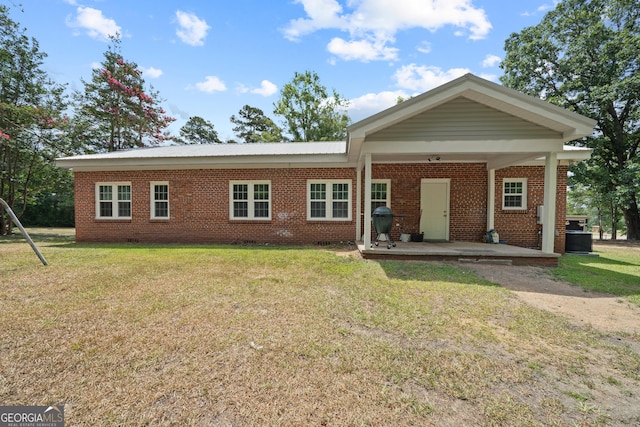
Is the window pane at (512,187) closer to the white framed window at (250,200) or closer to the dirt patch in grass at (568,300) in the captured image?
the dirt patch in grass at (568,300)

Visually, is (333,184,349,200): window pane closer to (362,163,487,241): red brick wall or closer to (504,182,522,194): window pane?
(362,163,487,241): red brick wall

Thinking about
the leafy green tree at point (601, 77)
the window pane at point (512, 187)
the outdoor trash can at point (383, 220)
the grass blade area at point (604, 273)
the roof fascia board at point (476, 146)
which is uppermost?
the leafy green tree at point (601, 77)

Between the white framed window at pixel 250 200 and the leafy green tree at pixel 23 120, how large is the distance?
39.2 feet

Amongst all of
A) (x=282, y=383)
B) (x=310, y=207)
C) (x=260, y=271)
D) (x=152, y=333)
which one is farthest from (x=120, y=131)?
(x=282, y=383)

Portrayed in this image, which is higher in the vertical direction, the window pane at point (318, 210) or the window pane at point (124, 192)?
the window pane at point (124, 192)

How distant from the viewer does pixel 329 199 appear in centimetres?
1001

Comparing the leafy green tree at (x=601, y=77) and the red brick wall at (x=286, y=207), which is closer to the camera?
the red brick wall at (x=286, y=207)

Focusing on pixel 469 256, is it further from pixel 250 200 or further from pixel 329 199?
pixel 250 200

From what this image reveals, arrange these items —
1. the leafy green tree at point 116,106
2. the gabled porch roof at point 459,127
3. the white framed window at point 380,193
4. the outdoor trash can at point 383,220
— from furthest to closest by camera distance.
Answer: the leafy green tree at point 116,106 < the white framed window at point 380,193 < the outdoor trash can at point 383,220 < the gabled porch roof at point 459,127

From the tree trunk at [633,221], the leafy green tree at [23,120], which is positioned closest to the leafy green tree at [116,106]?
the leafy green tree at [23,120]

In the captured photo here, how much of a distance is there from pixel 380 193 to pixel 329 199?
6.22 feet

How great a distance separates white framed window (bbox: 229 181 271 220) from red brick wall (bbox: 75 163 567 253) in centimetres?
21

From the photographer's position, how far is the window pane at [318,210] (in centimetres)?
1005

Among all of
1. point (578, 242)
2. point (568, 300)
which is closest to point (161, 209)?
point (568, 300)
